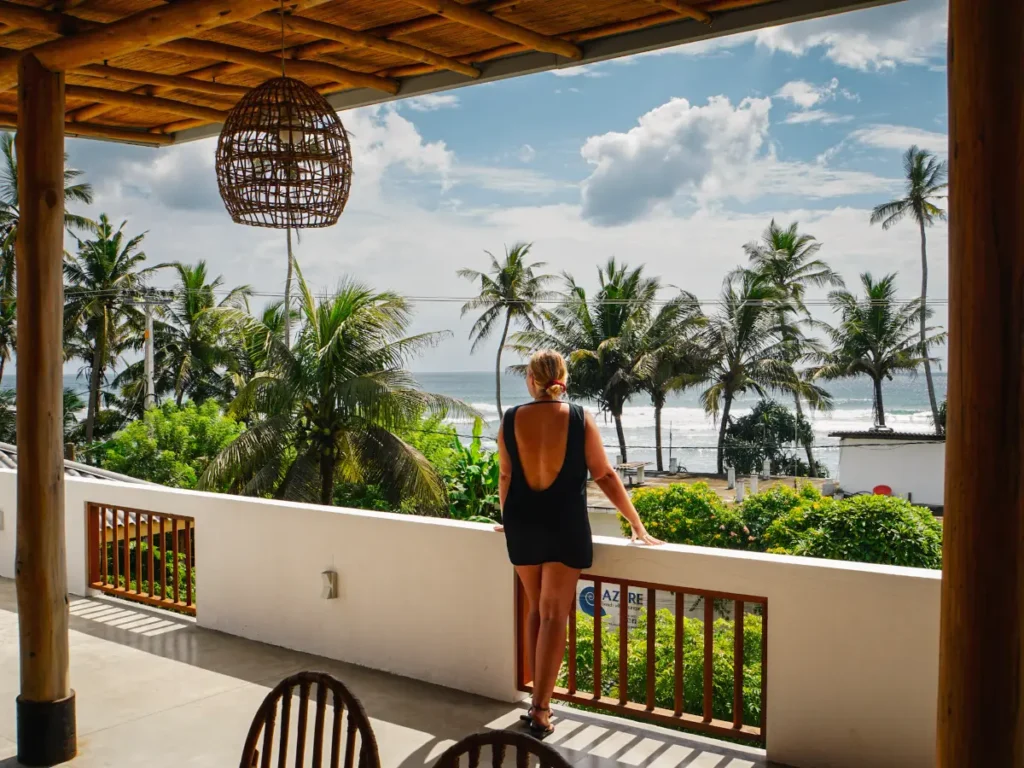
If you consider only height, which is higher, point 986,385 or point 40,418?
point 986,385

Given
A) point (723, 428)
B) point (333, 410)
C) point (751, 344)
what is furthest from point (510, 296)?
point (333, 410)

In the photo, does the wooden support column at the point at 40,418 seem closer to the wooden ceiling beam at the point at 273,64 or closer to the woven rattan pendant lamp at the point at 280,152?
the wooden ceiling beam at the point at 273,64

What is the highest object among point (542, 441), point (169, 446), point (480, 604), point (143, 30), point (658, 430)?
point (143, 30)

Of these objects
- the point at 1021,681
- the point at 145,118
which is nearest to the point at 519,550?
the point at 1021,681

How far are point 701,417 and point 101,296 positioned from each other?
1250 inches

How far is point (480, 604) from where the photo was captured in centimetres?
385

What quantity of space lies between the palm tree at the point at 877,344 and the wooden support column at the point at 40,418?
36874 mm

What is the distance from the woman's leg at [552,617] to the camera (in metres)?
3.33

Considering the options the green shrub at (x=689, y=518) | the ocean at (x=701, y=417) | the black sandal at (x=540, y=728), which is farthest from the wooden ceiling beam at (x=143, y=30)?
the ocean at (x=701, y=417)

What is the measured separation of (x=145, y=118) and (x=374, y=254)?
5555 cm

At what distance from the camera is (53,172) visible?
313 centimetres

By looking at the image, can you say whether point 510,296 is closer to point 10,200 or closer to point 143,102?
point 10,200

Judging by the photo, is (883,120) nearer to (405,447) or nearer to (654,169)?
(654,169)

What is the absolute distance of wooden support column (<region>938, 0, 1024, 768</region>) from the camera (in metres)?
1.78
